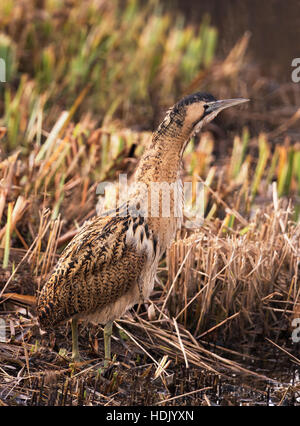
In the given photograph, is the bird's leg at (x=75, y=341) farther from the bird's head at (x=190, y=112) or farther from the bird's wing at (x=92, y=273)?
the bird's head at (x=190, y=112)

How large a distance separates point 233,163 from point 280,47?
13.7ft

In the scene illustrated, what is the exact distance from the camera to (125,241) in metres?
3.46

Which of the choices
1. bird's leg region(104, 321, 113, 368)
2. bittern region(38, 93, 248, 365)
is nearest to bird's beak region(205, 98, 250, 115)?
bittern region(38, 93, 248, 365)

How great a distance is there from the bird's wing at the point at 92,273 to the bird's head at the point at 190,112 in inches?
17.2

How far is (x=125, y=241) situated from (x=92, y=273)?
20cm

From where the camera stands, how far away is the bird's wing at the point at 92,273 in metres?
3.45

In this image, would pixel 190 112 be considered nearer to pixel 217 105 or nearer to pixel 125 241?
pixel 217 105

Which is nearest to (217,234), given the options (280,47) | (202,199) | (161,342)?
(202,199)

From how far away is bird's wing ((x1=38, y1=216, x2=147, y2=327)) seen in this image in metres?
3.45

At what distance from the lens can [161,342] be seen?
3.90 metres

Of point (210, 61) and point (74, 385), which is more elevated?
point (210, 61)
